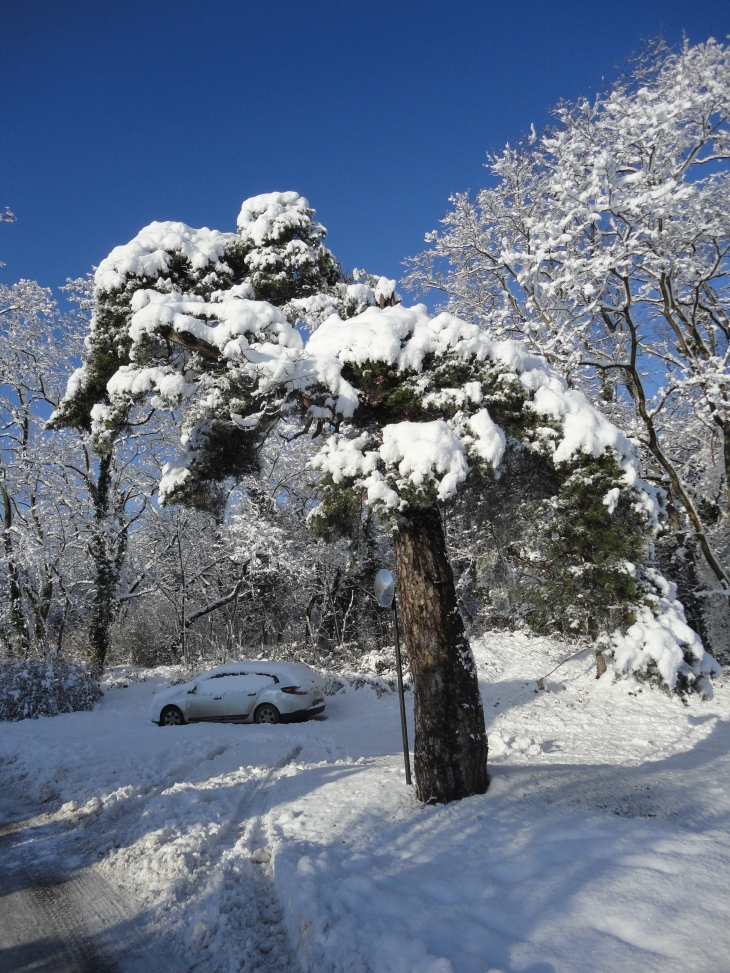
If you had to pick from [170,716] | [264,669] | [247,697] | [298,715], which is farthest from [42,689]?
[298,715]

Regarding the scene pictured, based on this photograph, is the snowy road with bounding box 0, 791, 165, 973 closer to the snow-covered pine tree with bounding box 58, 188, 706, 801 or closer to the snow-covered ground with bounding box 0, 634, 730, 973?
the snow-covered ground with bounding box 0, 634, 730, 973

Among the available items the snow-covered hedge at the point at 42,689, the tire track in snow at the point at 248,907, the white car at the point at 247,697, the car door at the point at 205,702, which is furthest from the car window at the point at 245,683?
the tire track in snow at the point at 248,907

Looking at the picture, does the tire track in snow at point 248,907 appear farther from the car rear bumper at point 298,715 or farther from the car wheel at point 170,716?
the car wheel at point 170,716

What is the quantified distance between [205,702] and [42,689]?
4076 mm

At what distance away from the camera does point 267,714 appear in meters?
11.6

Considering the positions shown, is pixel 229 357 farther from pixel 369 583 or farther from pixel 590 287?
pixel 369 583

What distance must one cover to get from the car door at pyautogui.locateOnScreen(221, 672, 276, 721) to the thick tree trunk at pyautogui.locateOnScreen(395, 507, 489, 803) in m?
6.97

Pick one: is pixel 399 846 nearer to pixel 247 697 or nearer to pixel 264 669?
pixel 247 697

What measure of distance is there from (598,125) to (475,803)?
12.1m

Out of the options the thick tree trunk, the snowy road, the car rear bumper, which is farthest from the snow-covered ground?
the car rear bumper

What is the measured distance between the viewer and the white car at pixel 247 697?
11.6 metres

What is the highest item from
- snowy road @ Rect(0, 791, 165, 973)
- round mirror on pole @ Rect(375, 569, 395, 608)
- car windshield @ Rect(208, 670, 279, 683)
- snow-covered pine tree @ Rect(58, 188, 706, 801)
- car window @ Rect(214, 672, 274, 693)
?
snow-covered pine tree @ Rect(58, 188, 706, 801)

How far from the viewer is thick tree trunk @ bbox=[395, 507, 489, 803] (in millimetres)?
5438

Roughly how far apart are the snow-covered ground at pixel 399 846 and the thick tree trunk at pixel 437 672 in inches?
11.6
